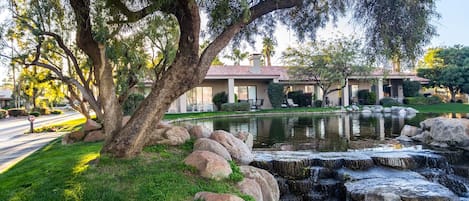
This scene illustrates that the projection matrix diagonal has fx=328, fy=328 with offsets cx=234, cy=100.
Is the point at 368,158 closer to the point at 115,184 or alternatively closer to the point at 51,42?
the point at 115,184

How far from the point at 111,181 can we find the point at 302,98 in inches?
1042

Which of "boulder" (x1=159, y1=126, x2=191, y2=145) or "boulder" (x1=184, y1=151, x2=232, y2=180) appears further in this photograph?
"boulder" (x1=159, y1=126, x2=191, y2=145)

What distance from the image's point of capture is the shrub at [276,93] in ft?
90.6

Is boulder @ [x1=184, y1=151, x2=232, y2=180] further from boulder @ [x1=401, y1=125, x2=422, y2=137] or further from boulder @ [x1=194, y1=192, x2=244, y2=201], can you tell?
boulder @ [x1=401, y1=125, x2=422, y2=137]

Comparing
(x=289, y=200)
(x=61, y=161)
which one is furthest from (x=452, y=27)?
(x=61, y=161)

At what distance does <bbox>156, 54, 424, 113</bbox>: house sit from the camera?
27.2 meters

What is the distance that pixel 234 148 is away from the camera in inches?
312

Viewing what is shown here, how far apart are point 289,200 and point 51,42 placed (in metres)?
10.0

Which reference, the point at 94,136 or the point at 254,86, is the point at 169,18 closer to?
the point at 94,136

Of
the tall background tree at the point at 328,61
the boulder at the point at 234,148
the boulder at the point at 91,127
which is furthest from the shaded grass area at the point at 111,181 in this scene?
the tall background tree at the point at 328,61

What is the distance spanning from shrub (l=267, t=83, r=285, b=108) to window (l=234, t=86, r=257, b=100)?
2514 millimetres

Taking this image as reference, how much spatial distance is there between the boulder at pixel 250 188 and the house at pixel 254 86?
20.9 metres

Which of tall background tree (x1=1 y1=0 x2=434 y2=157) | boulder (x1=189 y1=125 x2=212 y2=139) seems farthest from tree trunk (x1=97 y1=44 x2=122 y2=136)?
boulder (x1=189 y1=125 x2=212 y2=139)

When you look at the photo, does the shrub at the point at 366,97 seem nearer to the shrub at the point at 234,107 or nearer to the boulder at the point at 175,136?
the shrub at the point at 234,107
